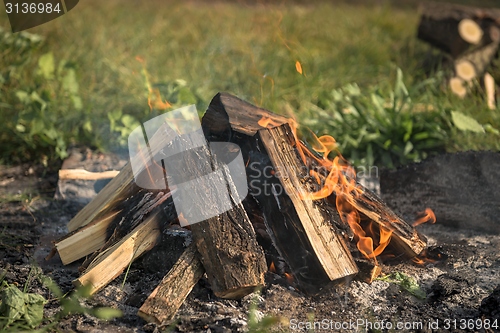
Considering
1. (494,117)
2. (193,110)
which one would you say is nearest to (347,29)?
(494,117)

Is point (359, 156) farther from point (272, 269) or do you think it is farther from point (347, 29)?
point (347, 29)

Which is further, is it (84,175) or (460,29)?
(460,29)

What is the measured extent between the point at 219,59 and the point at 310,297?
356 centimetres

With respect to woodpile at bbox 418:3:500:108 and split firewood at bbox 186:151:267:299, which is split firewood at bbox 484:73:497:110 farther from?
split firewood at bbox 186:151:267:299

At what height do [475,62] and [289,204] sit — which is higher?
[289,204]

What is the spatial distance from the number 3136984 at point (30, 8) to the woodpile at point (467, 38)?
3550mm

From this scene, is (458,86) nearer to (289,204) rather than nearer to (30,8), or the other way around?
(289,204)

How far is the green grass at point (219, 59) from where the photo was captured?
4.34 metres

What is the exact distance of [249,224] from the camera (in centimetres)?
242

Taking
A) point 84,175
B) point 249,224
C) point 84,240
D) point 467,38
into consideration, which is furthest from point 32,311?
point 467,38

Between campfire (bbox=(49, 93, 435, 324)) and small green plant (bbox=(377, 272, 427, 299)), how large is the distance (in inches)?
3.0

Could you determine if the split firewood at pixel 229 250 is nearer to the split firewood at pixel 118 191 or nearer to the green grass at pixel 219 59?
the split firewood at pixel 118 191

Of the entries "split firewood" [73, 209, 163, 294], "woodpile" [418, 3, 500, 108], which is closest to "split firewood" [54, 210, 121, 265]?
"split firewood" [73, 209, 163, 294]

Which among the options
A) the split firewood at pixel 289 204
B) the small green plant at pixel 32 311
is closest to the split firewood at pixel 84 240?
the small green plant at pixel 32 311
